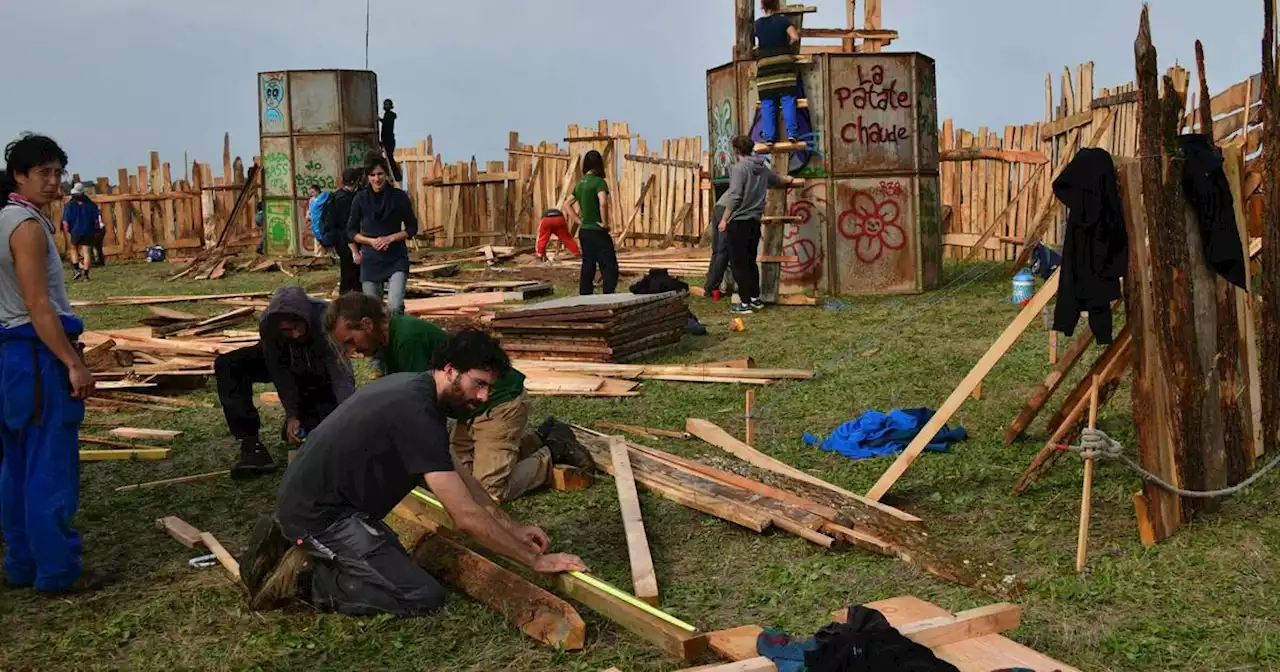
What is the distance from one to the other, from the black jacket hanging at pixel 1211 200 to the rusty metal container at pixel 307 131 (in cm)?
2113

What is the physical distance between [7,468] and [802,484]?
13.7ft

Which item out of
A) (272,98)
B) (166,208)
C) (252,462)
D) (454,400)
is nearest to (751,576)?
(454,400)

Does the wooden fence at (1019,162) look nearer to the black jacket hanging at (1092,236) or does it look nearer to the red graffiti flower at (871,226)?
the red graffiti flower at (871,226)

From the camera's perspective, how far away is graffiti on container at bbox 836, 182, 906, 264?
53.8ft

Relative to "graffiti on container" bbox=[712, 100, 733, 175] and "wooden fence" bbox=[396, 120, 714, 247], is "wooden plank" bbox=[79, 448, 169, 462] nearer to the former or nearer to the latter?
"graffiti on container" bbox=[712, 100, 733, 175]

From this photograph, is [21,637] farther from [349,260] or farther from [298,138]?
[298,138]

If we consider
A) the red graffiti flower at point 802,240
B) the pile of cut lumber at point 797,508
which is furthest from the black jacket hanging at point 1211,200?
the red graffiti flower at point 802,240

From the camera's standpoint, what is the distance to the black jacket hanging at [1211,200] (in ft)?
20.0

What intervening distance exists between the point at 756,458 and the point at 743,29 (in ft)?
34.1

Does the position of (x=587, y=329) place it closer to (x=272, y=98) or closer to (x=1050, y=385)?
(x=1050, y=385)

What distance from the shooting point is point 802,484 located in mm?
7035

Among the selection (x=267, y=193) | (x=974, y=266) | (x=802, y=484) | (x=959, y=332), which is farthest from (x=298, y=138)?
(x=802, y=484)

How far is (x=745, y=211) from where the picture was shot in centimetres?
1483

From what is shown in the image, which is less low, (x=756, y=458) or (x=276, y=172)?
(x=276, y=172)
